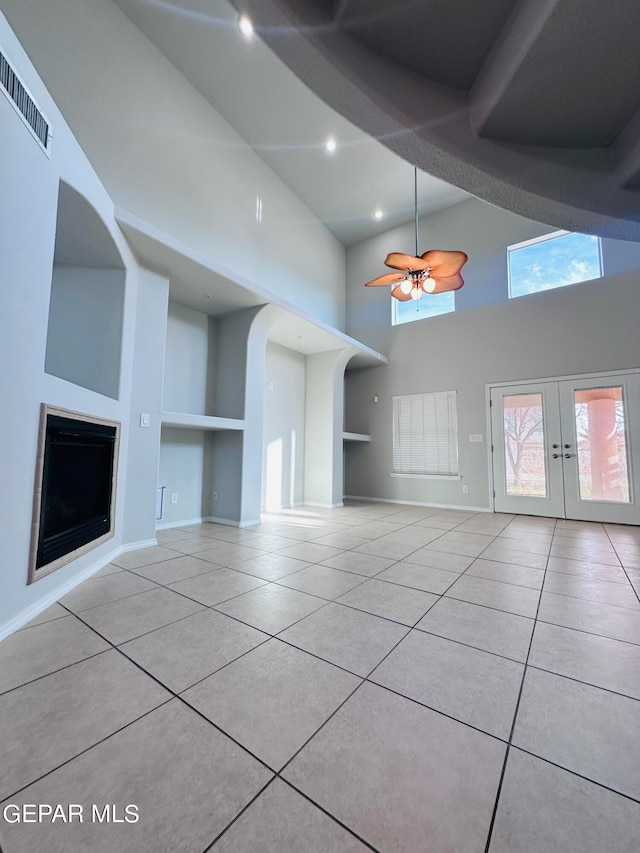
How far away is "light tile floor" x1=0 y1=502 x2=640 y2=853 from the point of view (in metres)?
0.81

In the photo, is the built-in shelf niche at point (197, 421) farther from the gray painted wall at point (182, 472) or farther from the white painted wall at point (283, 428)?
the white painted wall at point (283, 428)

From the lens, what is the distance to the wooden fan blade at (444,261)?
407 cm

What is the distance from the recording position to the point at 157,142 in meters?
3.93

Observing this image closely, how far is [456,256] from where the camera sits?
161 inches

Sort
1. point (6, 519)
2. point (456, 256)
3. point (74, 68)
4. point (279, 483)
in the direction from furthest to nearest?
point (279, 483) → point (456, 256) → point (74, 68) → point (6, 519)

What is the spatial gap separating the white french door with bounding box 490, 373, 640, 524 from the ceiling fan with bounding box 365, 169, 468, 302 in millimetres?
2100

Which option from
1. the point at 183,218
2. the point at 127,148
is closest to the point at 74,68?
the point at 127,148

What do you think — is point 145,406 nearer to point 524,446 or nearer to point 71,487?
point 71,487

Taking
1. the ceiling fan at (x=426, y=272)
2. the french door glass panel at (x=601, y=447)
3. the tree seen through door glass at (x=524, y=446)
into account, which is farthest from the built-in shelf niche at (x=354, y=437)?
the french door glass panel at (x=601, y=447)

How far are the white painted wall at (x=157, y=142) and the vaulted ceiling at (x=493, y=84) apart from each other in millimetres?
3586

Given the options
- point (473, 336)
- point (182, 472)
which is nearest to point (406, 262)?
point (473, 336)

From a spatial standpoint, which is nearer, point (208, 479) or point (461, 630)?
point (461, 630)

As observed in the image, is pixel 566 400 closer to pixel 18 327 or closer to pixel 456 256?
pixel 456 256

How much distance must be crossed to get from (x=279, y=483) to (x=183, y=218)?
398cm
